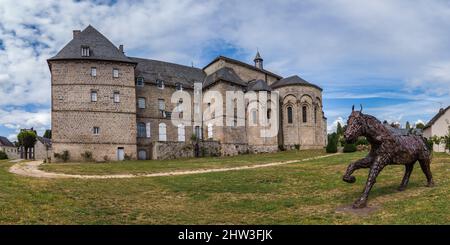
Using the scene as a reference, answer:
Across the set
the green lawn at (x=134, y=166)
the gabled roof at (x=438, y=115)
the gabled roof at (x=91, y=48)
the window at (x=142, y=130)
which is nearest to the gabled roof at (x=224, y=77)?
the window at (x=142, y=130)

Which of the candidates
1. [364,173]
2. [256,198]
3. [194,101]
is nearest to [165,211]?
[256,198]

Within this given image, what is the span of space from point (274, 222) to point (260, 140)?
36198 mm

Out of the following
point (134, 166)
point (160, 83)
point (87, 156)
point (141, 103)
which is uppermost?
point (160, 83)

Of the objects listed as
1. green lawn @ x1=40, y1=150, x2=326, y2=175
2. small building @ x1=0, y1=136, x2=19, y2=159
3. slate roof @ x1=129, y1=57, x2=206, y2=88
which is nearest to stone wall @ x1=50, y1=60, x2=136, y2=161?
slate roof @ x1=129, y1=57, x2=206, y2=88

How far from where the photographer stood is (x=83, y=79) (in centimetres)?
3697

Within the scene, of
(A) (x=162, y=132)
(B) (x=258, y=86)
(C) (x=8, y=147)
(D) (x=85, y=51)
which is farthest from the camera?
(C) (x=8, y=147)

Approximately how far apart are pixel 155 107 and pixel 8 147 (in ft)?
206

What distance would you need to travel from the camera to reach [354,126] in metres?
10.6

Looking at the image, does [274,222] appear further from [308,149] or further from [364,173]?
[308,149]

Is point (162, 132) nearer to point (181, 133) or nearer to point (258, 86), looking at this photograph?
point (181, 133)

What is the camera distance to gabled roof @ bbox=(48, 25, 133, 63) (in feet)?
122

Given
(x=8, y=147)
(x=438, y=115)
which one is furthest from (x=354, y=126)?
(x=8, y=147)

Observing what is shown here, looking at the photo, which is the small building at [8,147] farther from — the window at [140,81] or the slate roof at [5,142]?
the window at [140,81]

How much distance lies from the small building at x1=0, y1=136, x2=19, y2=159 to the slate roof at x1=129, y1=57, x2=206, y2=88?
5642cm
